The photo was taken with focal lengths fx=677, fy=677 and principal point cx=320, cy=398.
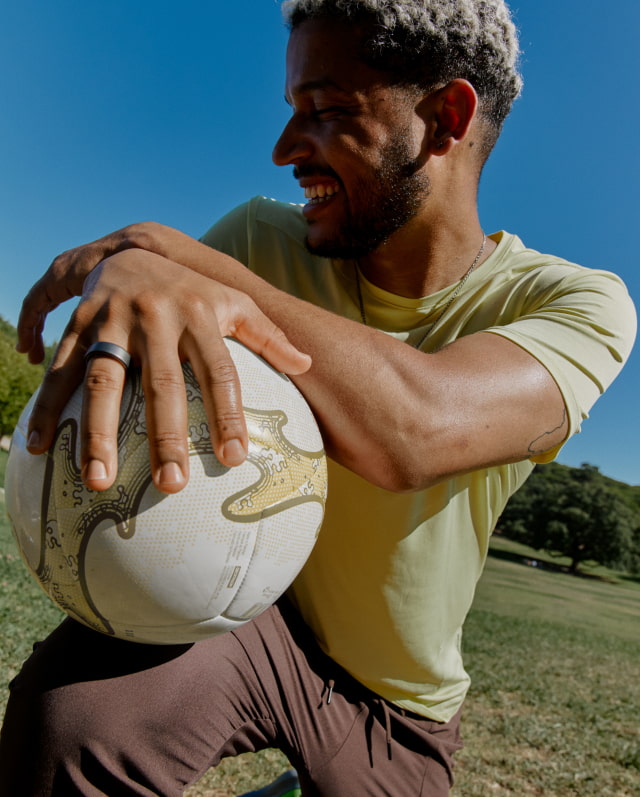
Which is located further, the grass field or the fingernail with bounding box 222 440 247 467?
the grass field

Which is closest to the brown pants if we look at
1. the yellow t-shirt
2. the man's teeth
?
the yellow t-shirt

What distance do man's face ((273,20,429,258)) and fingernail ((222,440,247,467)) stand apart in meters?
1.33

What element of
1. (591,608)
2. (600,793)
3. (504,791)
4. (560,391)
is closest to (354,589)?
(560,391)

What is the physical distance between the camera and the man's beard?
243cm

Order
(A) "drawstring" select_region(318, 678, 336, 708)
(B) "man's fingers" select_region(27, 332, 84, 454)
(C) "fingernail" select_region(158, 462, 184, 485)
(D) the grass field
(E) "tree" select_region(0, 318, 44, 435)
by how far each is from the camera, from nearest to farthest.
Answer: (C) "fingernail" select_region(158, 462, 184, 485)
(B) "man's fingers" select_region(27, 332, 84, 454)
(A) "drawstring" select_region(318, 678, 336, 708)
(D) the grass field
(E) "tree" select_region(0, 318, 44, 435)

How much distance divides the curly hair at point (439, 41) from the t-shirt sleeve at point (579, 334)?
37.4 inches

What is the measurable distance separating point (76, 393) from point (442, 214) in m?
1.62

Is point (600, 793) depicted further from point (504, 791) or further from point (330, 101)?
point (330, 101)

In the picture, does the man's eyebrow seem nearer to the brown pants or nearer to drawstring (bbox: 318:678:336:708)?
the brown pants

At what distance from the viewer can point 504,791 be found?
4914mm

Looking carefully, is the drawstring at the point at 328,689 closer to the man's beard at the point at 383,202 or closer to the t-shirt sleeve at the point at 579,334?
the t-shirt sleeve at the point at 579,334

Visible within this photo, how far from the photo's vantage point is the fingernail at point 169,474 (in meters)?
1.35

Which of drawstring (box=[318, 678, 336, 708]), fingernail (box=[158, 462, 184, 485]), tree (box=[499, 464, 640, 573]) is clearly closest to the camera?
fingernail (box=[158, 462, 184, 485])

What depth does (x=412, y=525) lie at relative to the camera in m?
2.35
